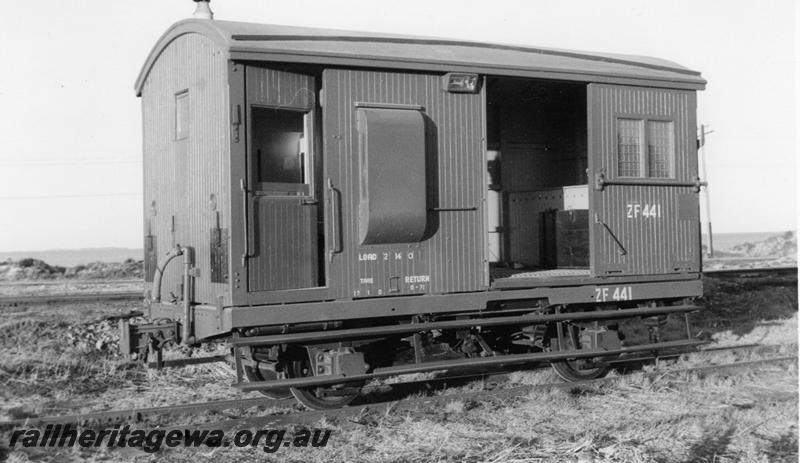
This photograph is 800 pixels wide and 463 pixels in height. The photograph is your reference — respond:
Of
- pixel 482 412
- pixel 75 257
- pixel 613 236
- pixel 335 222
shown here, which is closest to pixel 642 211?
pixel 613 236

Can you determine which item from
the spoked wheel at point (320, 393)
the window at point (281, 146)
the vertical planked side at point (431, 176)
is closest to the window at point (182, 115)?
the window at point (281, 146)

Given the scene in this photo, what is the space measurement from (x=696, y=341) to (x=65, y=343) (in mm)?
7977

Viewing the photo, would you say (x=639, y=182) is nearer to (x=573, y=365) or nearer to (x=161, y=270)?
(x=573, y=365)

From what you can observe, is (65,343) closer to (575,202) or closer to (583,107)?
(575,202)

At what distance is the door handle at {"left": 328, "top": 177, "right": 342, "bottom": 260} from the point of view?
710 centimetres

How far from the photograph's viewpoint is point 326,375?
708cm

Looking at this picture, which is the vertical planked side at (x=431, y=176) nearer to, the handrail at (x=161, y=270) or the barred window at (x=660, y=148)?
the handrail at (x=161, y=270)

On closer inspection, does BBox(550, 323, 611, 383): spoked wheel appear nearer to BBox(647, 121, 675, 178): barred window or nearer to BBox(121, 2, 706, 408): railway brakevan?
BBox(121, 2, 706, 408): railway brakevan

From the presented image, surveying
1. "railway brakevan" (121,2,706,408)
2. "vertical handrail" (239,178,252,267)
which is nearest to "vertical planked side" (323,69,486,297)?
"railway brakevan" (121,2,706,408)

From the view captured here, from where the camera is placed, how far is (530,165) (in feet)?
36.9

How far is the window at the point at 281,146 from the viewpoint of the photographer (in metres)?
7.20

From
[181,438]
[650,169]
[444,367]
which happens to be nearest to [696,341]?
[650,169]

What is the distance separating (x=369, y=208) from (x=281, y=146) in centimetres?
104

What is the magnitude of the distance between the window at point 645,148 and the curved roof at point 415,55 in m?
0.49
